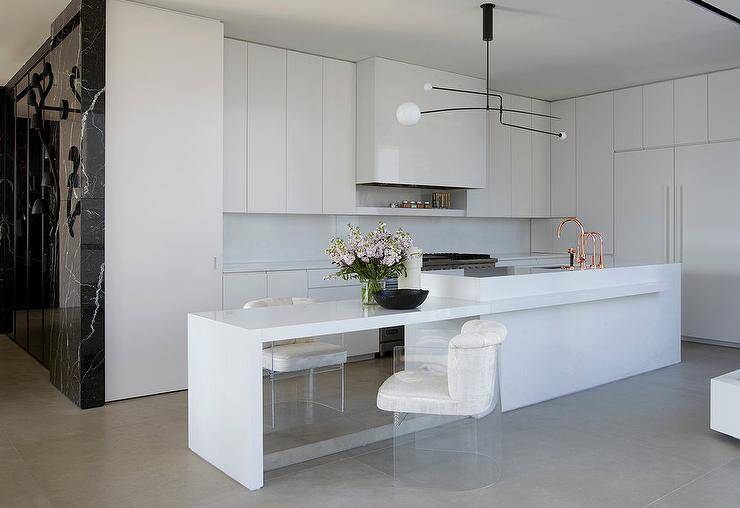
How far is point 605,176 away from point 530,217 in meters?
1.00

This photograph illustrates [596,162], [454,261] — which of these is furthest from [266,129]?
[596,162]

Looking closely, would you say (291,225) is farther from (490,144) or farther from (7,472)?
(7,472)

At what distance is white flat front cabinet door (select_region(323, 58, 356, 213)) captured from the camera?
616 centimetres

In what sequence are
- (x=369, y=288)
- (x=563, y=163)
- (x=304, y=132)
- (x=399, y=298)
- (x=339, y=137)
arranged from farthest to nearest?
(x=563, y=163) → (x=339, y=137) → (x=304, y=132) → (x=369, y=288) → (x=399, y=298)

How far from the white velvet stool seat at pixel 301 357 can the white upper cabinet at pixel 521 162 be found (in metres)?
4.60

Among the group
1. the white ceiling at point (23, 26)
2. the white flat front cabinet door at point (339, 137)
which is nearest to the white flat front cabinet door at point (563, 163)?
the white flat front cabinet door at point (339, 137)

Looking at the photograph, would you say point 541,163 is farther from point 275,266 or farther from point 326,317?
point 326,317

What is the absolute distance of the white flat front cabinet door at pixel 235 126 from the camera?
5.55 m

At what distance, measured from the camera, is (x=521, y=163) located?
313 inches

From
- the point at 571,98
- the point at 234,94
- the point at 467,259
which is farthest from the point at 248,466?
the point at 571,98

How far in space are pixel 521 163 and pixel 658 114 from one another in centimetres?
159

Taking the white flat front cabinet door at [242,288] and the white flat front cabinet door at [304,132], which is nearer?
the white flat front cabinet door at [242,288]

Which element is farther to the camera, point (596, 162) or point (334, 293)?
point (596, 162)

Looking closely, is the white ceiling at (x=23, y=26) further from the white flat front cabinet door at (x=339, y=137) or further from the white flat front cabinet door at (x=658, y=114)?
the white flat front cabinet door at (x=658, y=114)
